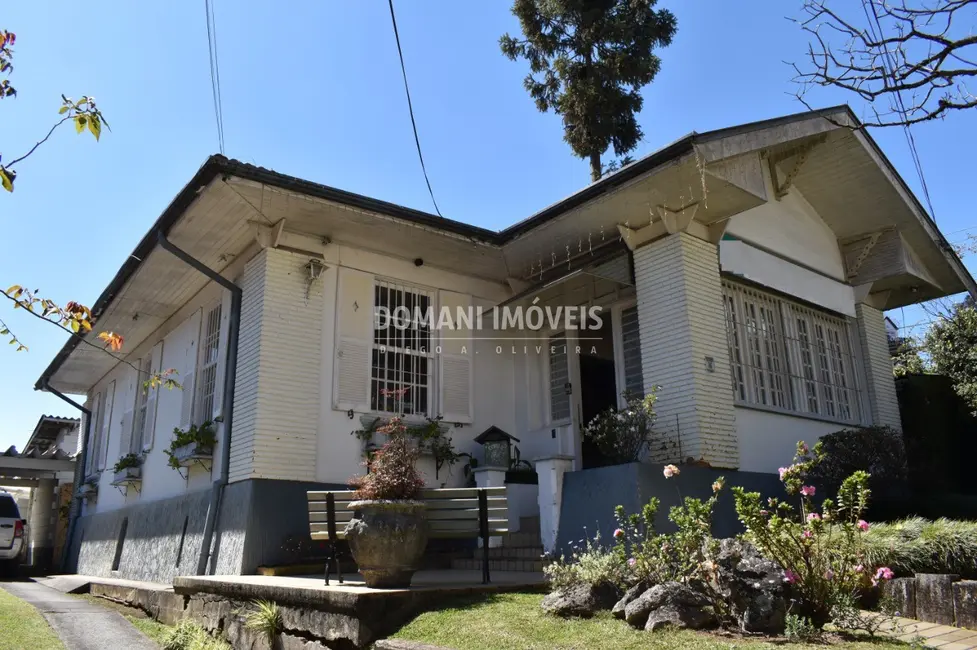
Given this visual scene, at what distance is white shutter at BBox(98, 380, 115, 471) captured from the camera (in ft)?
53.6

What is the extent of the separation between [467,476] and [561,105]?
37.3 feet

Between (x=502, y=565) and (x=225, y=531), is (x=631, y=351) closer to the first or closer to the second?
(x=502, y=565)

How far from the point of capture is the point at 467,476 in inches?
389

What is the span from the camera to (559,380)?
1077 cm

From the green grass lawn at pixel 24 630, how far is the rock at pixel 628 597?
465 centimetres

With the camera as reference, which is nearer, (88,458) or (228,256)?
(228,256)

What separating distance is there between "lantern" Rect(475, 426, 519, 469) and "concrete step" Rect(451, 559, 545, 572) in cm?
135

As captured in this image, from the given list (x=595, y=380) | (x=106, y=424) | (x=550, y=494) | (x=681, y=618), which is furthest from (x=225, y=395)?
(x=106, y=424)

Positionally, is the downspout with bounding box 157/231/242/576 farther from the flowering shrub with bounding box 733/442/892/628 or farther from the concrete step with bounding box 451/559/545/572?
the flowering shrub with bounding box 733/442/892/628

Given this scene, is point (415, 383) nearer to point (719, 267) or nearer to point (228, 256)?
point (228, 256)

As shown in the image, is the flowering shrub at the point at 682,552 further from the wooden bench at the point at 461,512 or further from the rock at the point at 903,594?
the rock at the point at 903,594

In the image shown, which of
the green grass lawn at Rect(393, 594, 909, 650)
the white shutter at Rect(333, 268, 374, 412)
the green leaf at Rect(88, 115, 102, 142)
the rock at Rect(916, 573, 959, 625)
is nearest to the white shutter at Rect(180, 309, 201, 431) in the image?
the white shutter at Rect(333, 268, 374, 412)

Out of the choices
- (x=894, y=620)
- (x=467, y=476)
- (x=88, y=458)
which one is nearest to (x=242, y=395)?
(x=467, y=476)

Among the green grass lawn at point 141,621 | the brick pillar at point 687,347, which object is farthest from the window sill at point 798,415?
the green grass lawn at point 141,621
